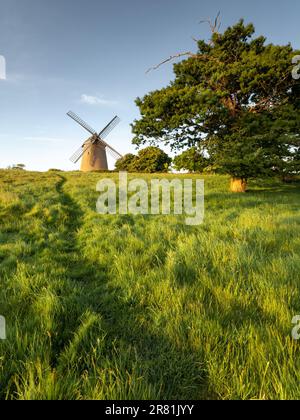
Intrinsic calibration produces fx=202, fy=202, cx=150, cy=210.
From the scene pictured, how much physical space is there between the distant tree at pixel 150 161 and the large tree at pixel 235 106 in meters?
46.5

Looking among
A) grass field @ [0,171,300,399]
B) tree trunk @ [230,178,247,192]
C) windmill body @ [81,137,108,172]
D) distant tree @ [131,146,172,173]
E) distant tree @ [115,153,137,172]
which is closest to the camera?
grass field @ [0,171,300,399]

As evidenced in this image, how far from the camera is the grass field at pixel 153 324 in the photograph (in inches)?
60.9

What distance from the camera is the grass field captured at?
1548mm

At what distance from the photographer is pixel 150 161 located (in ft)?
204

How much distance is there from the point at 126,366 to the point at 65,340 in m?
0.73

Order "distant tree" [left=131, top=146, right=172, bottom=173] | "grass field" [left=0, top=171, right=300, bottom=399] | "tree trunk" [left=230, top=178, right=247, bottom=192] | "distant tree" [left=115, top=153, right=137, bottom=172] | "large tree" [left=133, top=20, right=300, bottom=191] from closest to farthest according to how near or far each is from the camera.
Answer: "grass field" [left=0, top=171, right=300, bottom=399]
"large tree" [left=133, top=20, right=300, bottom=191]
"tree trunk" [left=230, top=178, right=247, bottom=192]
"distant tree" [left=131, top=146, right=172, bottom=173]
"distant tree" [left=115, top=153, right=137, bottom=172]

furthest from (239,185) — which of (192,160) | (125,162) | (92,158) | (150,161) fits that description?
(125,162)

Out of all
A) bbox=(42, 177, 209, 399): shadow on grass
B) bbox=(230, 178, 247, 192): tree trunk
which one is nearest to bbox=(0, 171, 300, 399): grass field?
bbox=(42, 177, 209, 399): shadow on grass

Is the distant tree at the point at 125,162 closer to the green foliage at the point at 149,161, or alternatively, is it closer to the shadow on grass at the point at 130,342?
the green foliage at the point at 149,161

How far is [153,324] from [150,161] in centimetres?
6194

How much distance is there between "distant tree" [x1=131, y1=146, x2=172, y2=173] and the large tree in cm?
4646

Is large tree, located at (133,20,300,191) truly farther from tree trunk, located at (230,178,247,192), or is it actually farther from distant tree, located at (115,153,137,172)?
distant tree, located at (115,153,137,172)

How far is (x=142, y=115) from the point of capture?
1470 cm

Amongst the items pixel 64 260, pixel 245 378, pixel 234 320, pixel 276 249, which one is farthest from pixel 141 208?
pixel 245 378
